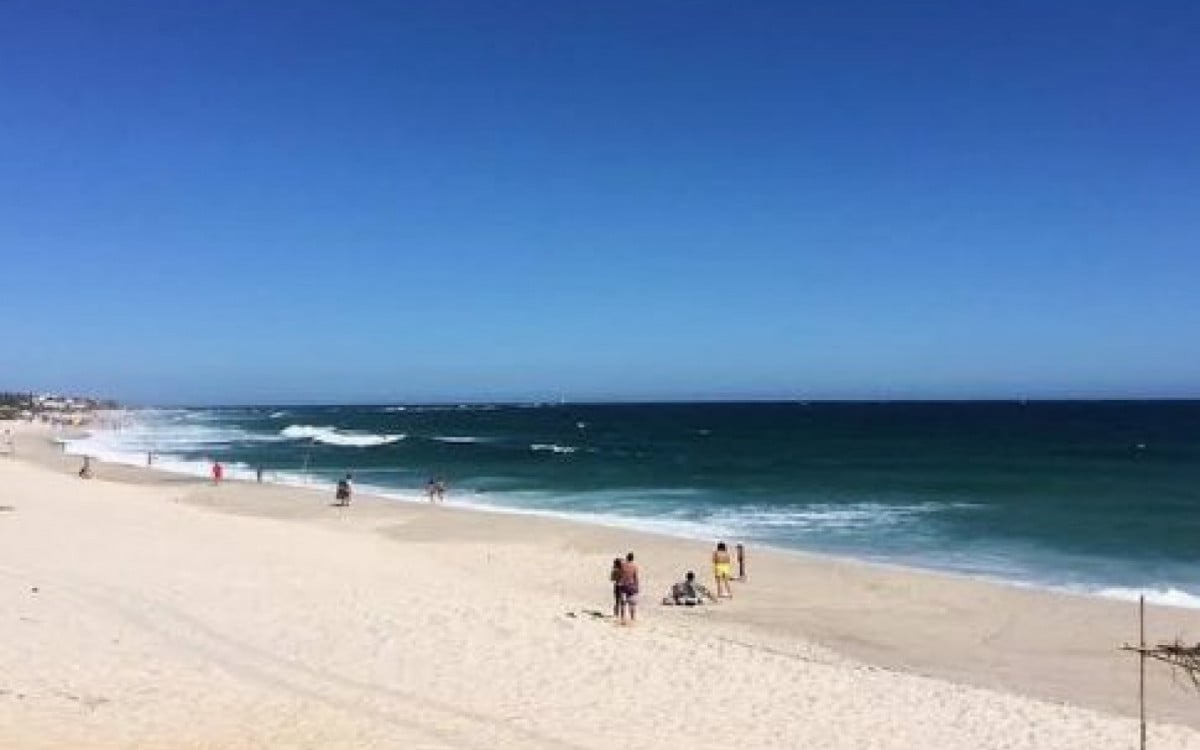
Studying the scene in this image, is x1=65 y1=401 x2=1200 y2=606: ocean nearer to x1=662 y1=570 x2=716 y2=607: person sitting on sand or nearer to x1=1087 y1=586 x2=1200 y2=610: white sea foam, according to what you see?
x1=1087 y1=586 x2=1200 y2=610: white sea foam

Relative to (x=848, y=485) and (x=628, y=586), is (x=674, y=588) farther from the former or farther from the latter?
(x=848, y=485)

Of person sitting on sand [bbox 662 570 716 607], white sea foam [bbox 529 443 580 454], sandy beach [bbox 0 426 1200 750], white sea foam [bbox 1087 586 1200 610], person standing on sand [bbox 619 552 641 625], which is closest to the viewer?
sandy beach [bbox 0 426 1200 750]

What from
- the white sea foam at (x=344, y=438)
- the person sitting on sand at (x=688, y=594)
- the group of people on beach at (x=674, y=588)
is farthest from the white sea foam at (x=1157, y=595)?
the white sea foam at (x=344, y=438)

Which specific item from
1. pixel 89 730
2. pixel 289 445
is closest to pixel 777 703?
pixel 89 730

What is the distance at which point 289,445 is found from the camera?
3499 inches

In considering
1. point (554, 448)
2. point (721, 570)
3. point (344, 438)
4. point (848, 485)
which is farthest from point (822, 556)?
point (344, 438)

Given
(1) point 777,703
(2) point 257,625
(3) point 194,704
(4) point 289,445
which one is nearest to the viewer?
(3) point 194,704

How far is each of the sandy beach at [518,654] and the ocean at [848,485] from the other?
5138mm

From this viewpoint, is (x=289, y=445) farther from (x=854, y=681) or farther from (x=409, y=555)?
(x=854, y=681)

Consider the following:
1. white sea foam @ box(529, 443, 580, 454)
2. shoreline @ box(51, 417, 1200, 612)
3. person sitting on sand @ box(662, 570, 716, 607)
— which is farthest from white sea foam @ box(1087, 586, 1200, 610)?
white sea foam @ box(529, 443, 580, 454)

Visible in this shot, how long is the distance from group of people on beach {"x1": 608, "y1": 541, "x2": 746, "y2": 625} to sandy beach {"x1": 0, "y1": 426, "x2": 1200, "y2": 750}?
40 cm

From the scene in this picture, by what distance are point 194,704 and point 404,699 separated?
2323mm

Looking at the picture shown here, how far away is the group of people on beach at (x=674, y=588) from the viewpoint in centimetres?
1991

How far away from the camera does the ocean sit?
31.2 m
